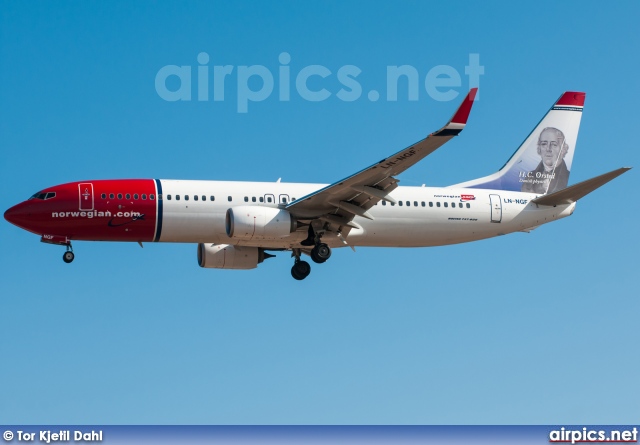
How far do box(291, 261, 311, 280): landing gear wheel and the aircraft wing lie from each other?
3.35 meters

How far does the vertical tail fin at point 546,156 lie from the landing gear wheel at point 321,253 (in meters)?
7.76

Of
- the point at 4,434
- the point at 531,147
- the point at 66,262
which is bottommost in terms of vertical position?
the point at 4,434

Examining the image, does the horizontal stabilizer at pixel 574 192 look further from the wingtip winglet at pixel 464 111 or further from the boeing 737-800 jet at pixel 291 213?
the wingtip winglet at pixel 464 111

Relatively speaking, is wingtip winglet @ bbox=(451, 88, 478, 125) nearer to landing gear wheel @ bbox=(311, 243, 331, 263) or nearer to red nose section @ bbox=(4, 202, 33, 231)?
landing gear wheel @ bbox=(311, 243, 331, 263)

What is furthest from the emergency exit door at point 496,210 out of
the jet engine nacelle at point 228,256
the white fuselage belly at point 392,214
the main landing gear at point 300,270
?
the jet engine nacelle at point 228,256

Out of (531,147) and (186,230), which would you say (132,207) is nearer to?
(186,230)

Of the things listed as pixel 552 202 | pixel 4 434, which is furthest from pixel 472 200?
pixel 4 434

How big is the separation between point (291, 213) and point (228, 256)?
4791 mm

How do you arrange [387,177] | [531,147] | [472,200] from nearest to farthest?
[387,177], [472,200], [531,147]

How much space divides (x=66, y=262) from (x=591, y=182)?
2287 centimetres

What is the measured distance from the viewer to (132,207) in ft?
184

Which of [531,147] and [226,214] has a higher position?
[531,147]

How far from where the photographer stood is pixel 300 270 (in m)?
60.2

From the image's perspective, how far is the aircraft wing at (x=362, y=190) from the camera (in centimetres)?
5222
